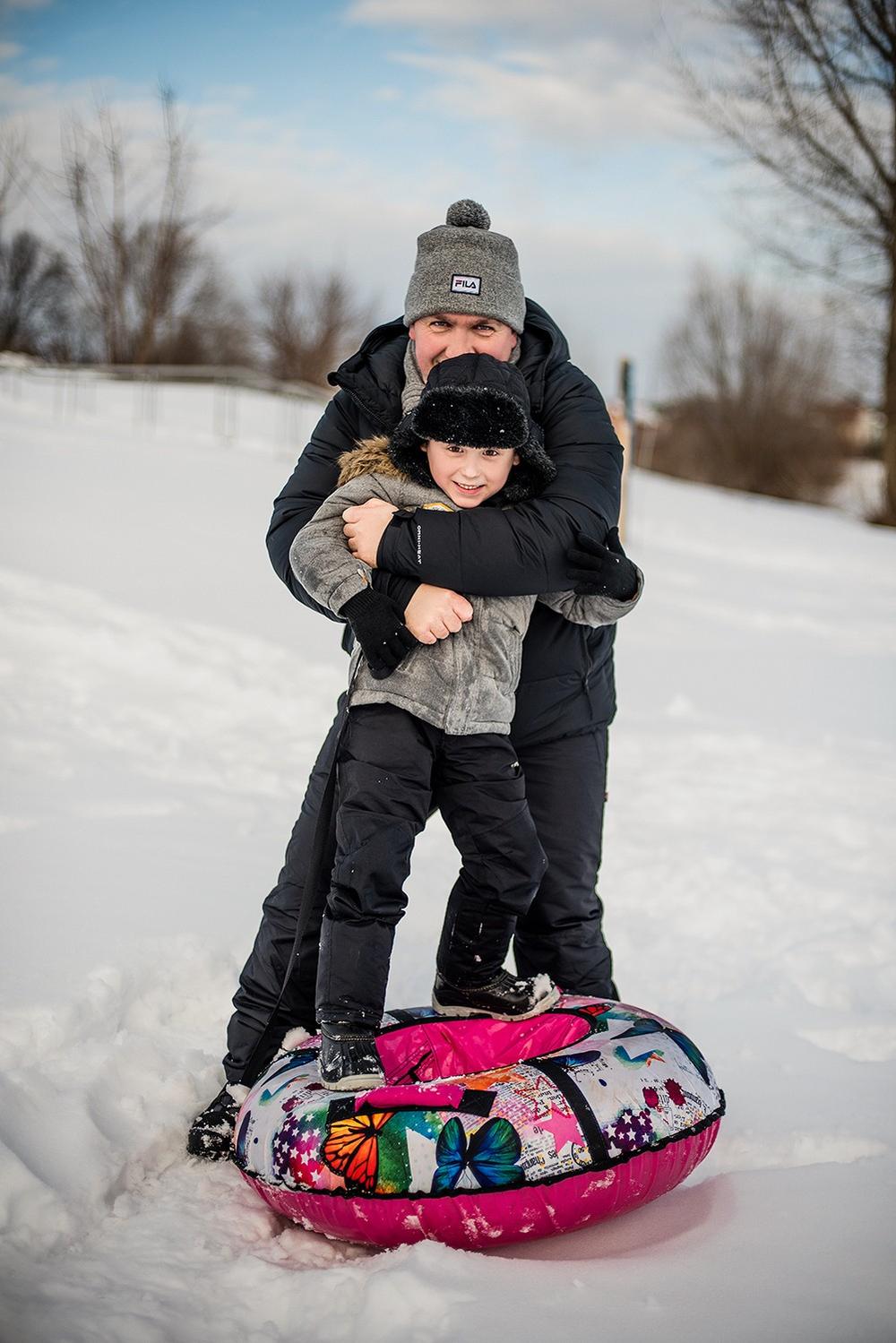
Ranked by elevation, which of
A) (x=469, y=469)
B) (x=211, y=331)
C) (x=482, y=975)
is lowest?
(x=482, y=975)

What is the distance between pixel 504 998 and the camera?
264 centimetres

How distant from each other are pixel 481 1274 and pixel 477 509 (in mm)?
1443

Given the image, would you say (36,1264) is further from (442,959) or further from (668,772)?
(668,772)

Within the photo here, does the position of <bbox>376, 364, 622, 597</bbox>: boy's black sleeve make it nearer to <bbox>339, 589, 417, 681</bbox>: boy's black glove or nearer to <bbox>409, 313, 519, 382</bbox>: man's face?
<bbox>339, 589, 417, 681</bbox>: boy's black glove

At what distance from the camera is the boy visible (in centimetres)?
235

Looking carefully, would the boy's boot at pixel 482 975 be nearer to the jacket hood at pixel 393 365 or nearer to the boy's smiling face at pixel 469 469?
the boy's smiling face at pixel 469 469

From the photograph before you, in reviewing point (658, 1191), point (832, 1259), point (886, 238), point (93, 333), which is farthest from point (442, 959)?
point (93, 333)

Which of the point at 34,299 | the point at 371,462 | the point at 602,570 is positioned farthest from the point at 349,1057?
the point at 34,299

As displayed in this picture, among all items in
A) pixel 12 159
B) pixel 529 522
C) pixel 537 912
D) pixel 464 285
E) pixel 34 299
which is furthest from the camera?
pixel 34 299

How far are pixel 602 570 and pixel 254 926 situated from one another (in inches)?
67.1

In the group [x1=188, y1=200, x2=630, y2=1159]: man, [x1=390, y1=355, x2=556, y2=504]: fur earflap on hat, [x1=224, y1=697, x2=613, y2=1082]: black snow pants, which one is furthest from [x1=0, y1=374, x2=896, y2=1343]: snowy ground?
[x1=390, y1=355, x2=556, y2=504]: fur earflap on hat

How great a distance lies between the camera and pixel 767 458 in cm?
2688

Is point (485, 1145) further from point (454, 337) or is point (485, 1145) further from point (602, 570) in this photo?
point (454, 337)

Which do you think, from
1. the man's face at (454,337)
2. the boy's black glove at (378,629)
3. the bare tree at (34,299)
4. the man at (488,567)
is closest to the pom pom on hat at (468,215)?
the man at (488,567)
